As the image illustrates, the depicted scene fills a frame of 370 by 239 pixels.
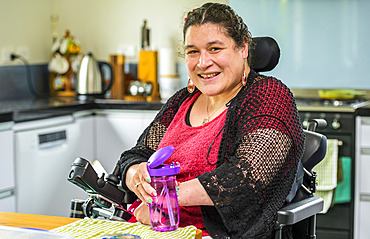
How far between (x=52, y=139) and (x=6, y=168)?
0.40 metres

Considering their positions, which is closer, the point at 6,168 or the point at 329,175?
the point at 6,168

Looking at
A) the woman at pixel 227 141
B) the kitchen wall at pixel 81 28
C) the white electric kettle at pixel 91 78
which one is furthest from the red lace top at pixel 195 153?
the kitchen wall at pixel 81 28

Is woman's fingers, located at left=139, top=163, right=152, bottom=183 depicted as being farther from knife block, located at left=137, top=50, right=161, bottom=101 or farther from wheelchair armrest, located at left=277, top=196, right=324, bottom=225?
knife block, located at left=137, top=50, right=161, bottom=101

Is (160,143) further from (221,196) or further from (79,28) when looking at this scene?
(79,28)

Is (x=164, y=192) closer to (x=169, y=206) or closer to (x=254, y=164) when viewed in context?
(x=169, y=206)

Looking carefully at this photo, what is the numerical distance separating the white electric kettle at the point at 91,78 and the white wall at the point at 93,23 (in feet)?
1.41

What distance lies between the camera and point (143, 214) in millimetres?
1832

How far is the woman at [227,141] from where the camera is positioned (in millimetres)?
1739

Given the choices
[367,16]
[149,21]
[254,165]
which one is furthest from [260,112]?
[149,21]

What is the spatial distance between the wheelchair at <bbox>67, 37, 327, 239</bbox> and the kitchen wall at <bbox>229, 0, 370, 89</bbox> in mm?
1816

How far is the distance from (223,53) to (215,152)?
32cm

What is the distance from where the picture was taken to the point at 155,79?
13.2ft

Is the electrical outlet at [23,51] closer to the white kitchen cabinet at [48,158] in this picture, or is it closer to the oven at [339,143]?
the white kitchen cabinet at [48,158]

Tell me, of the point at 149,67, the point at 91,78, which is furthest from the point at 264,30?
the point at 91,78
